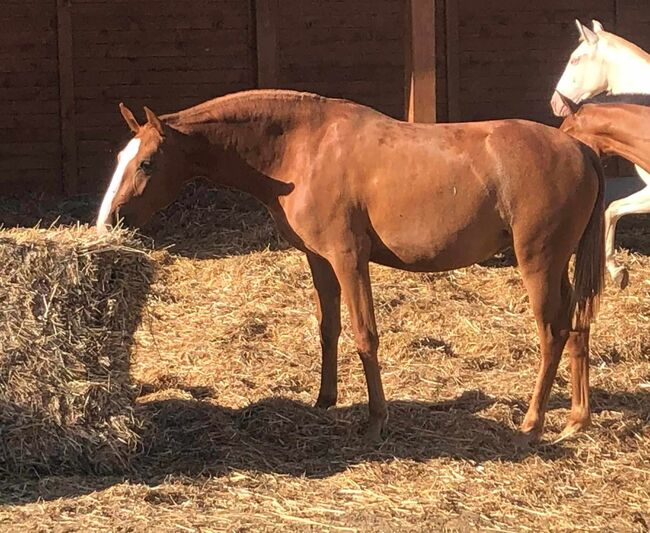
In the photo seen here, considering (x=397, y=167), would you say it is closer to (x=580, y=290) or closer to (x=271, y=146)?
(x=271, y=146)

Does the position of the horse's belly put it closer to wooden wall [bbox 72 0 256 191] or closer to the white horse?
the white horse

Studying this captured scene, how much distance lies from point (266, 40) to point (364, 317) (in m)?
5.17

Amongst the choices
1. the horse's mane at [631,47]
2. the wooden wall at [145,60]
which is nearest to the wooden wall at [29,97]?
the wooden wall at [145,60]

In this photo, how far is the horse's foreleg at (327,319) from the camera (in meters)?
5.63

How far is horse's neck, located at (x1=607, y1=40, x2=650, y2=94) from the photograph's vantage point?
8289mm

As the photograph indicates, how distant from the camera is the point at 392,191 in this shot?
5.17m

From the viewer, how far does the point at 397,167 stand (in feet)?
17.0

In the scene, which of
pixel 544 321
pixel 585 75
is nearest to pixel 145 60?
pixel 585 75

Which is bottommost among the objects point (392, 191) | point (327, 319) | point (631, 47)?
Answer: point (327, 319)

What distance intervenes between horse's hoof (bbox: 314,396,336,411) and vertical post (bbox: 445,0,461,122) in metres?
5.72

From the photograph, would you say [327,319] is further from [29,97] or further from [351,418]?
[29,97]

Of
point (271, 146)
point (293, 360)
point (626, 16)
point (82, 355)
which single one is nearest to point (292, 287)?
point (293, 360)

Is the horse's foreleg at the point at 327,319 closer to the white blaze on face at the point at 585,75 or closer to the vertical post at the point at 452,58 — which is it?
the white blaze on face at the point at 585,75

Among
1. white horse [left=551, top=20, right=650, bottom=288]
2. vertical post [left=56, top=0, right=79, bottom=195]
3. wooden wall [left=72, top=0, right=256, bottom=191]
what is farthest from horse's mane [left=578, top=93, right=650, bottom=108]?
vertical post [left=56, top=0, right=79, bottom=195]
